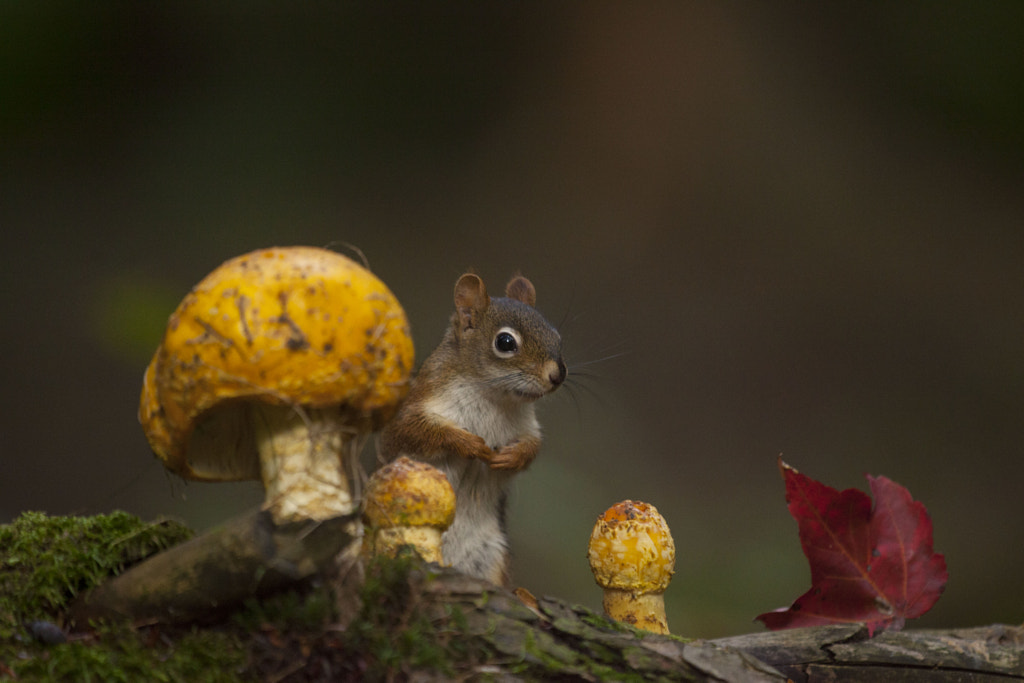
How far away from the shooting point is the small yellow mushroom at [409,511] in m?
1.81

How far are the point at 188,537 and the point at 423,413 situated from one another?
33.2 inches

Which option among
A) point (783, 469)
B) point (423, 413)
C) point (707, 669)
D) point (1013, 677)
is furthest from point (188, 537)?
point (1013, 677)

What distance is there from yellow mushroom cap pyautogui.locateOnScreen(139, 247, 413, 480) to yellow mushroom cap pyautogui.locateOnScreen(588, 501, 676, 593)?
2.06ft

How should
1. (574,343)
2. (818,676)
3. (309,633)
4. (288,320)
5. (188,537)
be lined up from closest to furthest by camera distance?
(309,633), (288,320), (188,537), (818,676), (574,343)

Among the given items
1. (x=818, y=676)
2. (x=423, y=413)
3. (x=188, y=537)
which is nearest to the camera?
(x=188, y=537)

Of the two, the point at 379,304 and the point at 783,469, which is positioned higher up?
the point at 379,304

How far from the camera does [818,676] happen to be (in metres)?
2.11

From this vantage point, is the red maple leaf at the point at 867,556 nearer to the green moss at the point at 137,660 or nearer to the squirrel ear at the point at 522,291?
the squirrel ear at the point at 522,291

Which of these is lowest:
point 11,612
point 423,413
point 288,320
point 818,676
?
point 11,612

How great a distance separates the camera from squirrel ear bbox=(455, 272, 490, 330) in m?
2.79

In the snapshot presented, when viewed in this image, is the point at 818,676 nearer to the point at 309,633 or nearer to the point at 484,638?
the point at 484,638

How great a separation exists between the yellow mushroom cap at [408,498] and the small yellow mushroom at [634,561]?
0.42 meters

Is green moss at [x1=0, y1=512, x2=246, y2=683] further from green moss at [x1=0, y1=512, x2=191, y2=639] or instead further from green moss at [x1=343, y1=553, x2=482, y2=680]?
green moss at [x1=343, y1=553, x2=482, y2=680]

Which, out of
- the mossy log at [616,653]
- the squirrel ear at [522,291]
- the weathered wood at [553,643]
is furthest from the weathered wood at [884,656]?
the squirrel ear at [522,291]
